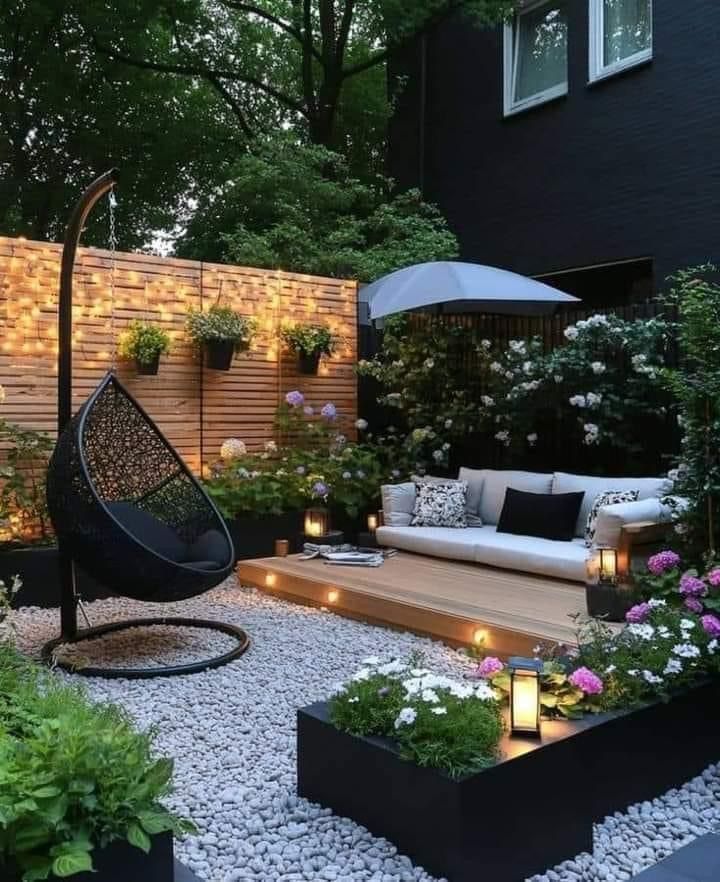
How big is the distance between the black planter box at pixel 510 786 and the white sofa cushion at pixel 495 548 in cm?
208

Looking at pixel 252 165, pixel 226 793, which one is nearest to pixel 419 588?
pixel 226 793

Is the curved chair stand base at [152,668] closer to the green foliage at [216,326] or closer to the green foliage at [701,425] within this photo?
the green foliage at [701,425]

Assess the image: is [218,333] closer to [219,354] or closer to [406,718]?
A: [219,354]

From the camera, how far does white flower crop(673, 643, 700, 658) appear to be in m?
2.93

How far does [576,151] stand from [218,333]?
410 cm

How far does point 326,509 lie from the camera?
6.59 metres

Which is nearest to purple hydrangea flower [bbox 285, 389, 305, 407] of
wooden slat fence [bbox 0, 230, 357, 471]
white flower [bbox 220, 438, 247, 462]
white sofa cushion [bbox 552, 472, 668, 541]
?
wooden slat fence [bbox 0, 230, 357, 471]

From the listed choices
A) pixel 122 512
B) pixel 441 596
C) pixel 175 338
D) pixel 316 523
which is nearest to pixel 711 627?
pixel 441 596

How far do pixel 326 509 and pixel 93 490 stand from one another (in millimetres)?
2756

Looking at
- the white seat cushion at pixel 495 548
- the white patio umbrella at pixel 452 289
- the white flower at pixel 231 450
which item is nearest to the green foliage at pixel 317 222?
the white patio umbrella at pixel 452 289

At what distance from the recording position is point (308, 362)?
7.40 meters

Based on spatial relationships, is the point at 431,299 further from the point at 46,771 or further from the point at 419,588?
the point at 46,771

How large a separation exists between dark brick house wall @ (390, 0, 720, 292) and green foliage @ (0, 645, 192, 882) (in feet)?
22.0

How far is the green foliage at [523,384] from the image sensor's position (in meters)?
6.09
